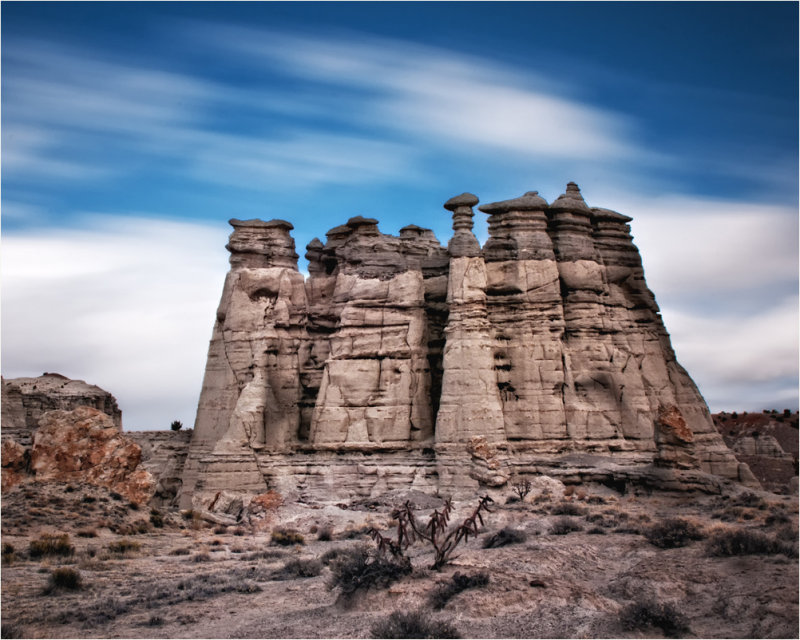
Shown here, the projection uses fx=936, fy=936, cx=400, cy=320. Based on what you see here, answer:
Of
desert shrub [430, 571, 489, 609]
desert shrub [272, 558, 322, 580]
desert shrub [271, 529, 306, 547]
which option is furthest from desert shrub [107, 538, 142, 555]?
desert shrub [430, 571, 489, 609]

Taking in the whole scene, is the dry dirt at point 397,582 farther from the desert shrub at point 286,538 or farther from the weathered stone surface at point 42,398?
the weathered stone surface at point 42,398

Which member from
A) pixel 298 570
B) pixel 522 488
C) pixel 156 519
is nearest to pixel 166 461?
pixel 156 519

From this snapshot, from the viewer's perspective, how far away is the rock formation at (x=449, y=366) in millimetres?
37969

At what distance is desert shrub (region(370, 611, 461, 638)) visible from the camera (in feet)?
54.1

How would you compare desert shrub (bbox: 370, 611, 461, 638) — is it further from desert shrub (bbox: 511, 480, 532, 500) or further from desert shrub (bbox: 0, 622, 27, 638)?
desert shrub (bbox: 511, 480, 532, 500)

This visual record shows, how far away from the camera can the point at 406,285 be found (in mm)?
41750

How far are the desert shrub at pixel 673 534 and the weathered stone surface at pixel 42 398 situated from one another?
2239 centimetres

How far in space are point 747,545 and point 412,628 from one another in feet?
27.6

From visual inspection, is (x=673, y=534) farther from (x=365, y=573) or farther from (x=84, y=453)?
(x=84, y=453)

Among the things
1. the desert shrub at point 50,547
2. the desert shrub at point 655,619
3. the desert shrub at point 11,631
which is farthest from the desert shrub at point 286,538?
the desert shrub at point 655,619

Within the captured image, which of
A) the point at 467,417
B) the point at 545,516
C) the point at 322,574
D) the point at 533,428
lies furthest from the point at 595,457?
the point at 322,574

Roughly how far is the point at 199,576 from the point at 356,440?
17.6m

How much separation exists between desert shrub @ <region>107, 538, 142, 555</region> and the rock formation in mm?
13511

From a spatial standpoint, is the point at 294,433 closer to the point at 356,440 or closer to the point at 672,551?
the point at 356,440
